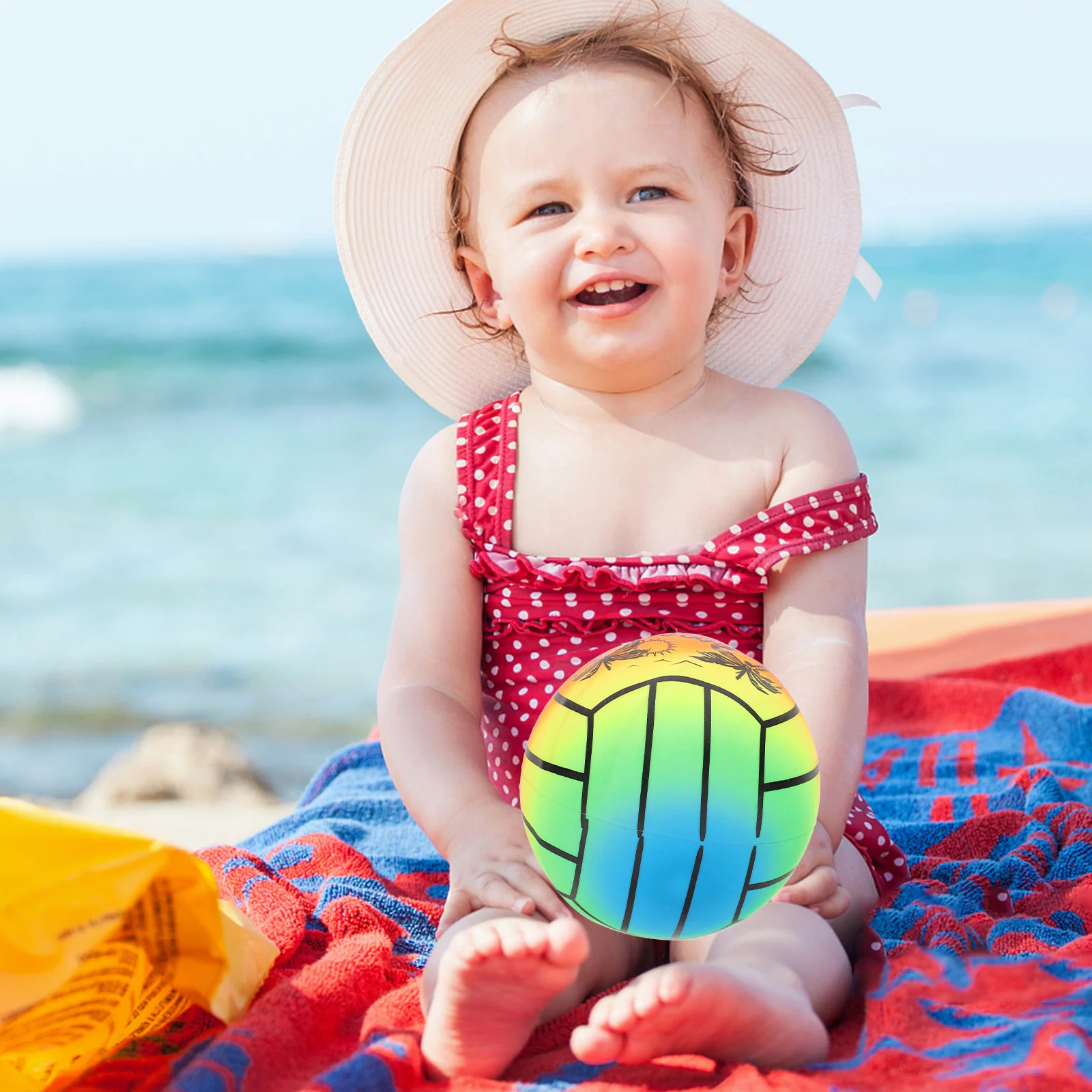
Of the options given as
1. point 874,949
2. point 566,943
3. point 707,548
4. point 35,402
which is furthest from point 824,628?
point 35,402

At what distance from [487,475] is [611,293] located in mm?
350

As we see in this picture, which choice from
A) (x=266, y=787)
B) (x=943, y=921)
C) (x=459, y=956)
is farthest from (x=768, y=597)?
(x=266, y=787)

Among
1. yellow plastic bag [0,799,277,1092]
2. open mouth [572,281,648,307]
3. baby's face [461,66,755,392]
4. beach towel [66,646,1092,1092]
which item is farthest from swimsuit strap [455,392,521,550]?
yellow plastic bag [0,799,277,1092]

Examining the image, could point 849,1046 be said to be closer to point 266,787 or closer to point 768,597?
point 768,597

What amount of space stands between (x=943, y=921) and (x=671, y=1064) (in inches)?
20.9

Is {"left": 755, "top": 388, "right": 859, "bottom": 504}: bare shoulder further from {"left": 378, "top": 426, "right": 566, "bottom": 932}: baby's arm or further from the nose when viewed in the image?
{"left": 378, "top": 426, "right": 566, "bottom": 932}: baby's arm

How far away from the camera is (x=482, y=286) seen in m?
2.30

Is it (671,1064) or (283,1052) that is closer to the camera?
(671,1064)

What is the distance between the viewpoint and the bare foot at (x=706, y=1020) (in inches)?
52.1

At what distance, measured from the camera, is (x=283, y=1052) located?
1541 millimetres

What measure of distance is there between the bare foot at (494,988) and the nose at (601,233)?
0.95 m

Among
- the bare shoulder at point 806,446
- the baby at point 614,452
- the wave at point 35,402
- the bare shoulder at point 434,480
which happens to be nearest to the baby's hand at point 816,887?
the baby at point 614,452

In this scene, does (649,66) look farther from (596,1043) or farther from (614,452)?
(596,1043)

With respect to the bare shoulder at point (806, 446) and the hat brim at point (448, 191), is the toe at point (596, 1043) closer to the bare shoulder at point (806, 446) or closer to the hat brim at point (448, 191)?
the bare shoulder at point (806, 446)
